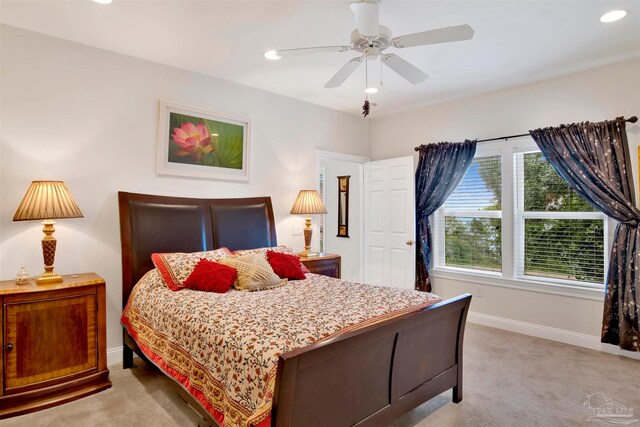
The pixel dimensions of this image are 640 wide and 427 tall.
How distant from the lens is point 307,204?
4262 mm

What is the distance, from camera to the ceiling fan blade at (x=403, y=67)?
248 cm

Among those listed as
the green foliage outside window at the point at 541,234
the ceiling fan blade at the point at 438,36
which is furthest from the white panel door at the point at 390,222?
the ceiling fan blade at the point at 438,36

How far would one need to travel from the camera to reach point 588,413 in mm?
2354

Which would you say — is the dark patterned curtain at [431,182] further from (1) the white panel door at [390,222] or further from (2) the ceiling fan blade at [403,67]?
(2) the ceiling fan blade at [403,67]

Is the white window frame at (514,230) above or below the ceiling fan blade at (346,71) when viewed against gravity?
below

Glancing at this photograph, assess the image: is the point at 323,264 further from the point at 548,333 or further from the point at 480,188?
the point at 548,333

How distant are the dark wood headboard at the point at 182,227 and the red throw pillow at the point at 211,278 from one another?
0.62 m

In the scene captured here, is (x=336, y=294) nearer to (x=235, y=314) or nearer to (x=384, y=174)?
(x=235, y=314)

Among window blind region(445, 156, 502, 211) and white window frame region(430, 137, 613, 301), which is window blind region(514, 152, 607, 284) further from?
window blind region(445, 156, 502, 211)

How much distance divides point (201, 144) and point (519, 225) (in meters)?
3.58

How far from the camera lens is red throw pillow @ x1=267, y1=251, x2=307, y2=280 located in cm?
315

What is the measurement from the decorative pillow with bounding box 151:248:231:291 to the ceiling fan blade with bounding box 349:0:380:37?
2133 millimetres

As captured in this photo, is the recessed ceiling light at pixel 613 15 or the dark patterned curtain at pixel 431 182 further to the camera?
the dark patterned curtain at pixel 431 182

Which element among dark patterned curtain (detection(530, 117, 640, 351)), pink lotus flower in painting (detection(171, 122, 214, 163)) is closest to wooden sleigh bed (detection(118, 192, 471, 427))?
pink lotus flower in painting (detection(171, 122, 214, 163))
